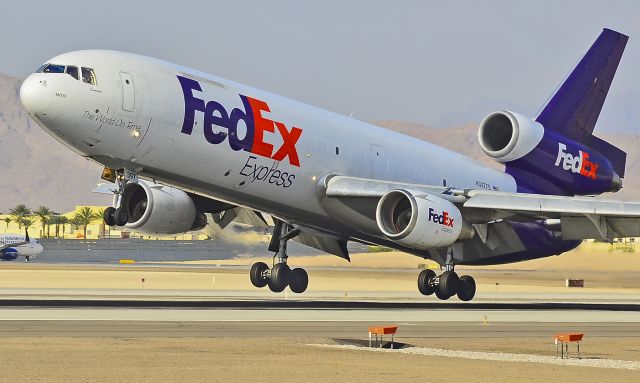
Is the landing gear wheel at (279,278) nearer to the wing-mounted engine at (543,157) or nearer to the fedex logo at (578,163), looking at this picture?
the wing-mounted engine at (543,157)

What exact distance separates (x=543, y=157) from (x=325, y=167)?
9.86 metres

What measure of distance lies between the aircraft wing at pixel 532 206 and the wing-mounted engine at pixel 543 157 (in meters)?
3.80

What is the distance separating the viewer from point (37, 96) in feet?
107

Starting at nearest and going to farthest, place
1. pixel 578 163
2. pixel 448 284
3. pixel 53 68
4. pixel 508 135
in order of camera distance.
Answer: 1. pixel 53 68
2. pixel 448 284
3. pixel 508 135
4. pixel 578 163

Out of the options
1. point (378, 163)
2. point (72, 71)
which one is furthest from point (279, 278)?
point (72, 71)

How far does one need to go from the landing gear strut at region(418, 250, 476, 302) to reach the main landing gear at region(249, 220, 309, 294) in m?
4.02

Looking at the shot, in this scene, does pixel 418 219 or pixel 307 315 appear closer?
pixel 307 315

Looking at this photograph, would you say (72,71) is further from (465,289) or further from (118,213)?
(465,289)

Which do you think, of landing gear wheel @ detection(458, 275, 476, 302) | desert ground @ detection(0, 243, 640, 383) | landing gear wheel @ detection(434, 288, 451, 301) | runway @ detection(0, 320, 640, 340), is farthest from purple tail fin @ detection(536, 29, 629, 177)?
desert ground @ detection(0, 243, 640, 383)

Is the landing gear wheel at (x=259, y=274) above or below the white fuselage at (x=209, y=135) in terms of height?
below

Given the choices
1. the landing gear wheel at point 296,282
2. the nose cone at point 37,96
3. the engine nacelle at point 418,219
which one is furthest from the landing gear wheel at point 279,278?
the nose cone at point 37,96

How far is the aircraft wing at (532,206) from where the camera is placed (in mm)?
38875

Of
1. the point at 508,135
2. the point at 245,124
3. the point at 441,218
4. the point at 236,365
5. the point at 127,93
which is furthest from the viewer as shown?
the point at 508,135

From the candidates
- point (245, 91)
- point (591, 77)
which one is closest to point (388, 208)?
point (245, 91)
